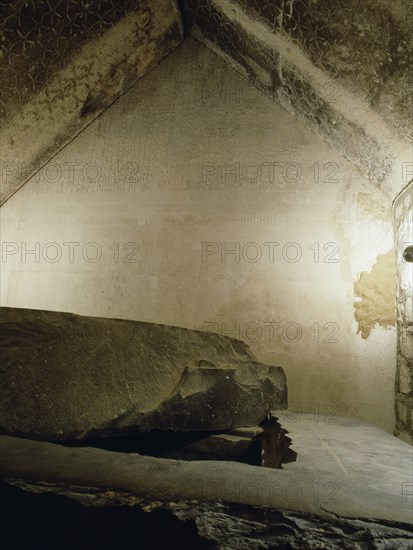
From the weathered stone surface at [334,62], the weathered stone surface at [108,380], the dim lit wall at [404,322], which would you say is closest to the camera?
the weathered stone surface at [108,380]

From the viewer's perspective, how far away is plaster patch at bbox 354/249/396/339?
3244 millimetres

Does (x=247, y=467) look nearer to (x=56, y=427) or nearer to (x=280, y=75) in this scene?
(x=56, y=427)

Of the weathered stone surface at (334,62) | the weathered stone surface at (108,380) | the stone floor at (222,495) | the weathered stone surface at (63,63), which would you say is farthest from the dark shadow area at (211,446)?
the weathered stone surface at (63,63)

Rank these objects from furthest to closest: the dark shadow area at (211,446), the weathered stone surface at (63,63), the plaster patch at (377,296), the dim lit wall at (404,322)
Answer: the weathered stone surface at (63,63) → the plaster patch at (377,296) → the dim lit wall at (404,322) → the dark shadow area at (211,446)

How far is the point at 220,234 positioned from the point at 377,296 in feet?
4.99

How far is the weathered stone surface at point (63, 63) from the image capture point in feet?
11.3

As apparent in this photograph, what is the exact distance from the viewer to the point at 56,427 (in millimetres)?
1483

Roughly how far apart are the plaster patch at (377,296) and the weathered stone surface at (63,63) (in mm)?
3233

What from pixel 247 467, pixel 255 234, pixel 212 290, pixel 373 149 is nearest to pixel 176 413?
pixel 247 467

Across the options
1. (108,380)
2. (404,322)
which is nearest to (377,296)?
(404,322)

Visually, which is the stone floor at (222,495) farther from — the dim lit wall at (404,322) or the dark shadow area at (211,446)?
the dim lit wall at (404,322)

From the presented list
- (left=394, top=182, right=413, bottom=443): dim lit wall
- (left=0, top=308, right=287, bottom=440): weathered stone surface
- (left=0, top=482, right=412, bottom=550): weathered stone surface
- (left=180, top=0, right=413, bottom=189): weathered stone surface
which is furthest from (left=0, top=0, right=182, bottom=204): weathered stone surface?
(left=0, top=482, right=412, bottom=550): weathered stone surface

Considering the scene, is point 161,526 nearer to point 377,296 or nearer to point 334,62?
point 377,296

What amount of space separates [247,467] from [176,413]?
0.45 meters
